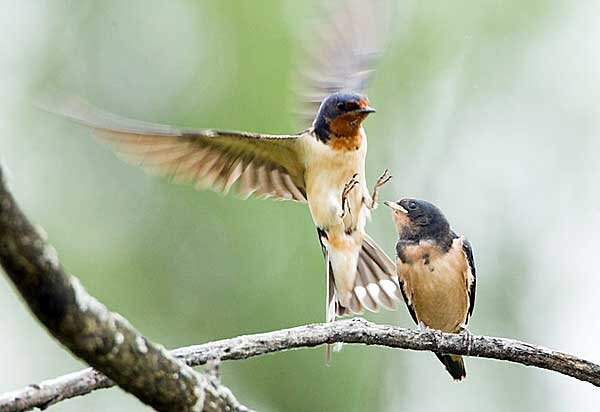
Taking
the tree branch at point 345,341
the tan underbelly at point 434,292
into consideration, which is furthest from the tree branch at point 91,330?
the tan underbelly at point 434,292

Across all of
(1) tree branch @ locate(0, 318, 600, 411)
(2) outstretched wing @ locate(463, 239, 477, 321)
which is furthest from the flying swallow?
(1) tree branch @ locate(0, 318, 600, 411)

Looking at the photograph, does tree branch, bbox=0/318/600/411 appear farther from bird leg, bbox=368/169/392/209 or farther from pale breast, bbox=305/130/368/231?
pale breast, bbox=305/130/368/231

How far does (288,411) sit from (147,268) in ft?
6.90

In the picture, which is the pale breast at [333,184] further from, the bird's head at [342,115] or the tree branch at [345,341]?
the tree branch at [345,341]

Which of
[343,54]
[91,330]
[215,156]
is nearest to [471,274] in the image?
[215,156]

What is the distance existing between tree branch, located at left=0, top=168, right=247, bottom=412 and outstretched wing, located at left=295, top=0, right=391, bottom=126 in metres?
4.22

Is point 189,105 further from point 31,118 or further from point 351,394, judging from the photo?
point 351,394

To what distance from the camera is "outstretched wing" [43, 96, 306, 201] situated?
4.95 metres

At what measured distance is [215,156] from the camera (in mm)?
5535

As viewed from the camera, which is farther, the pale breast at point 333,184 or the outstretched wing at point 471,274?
the outstretched wing at point 471,274

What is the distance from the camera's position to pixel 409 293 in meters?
5.60

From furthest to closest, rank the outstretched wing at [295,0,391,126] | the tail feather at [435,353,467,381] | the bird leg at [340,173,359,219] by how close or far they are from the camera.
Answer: the outstretched wing at [295,0,391,126] < the tail feather at [435,353,467,381] < the bird leg at [340,173,359,219]

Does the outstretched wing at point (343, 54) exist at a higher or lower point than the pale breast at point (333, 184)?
higher

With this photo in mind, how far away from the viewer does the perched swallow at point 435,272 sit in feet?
18.2
